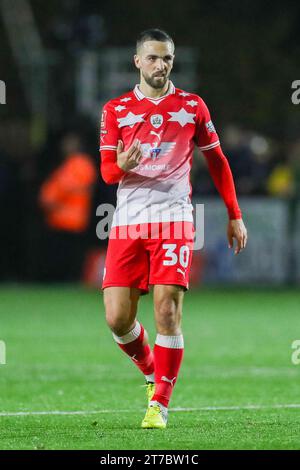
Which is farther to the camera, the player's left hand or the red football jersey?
the player's left hand

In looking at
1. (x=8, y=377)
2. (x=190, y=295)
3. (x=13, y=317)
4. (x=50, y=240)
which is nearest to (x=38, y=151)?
(x=50, y=240)

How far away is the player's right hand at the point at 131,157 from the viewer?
289 inches

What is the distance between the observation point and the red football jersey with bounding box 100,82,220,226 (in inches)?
303

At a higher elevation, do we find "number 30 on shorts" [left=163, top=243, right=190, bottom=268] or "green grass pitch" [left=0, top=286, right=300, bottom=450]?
"number 30 on shorts" [left=163, top=243, right=190, bottom=268]

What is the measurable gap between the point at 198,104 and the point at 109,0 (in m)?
22.4

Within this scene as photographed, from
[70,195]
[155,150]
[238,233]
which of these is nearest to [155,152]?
[155,150]

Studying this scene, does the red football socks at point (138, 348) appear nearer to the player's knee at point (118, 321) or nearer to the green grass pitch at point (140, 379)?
the player's knee at point (118, 321)

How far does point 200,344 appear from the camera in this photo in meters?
12.5

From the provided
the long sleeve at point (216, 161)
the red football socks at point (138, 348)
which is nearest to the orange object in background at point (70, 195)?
the red football socks at point (138, 348)

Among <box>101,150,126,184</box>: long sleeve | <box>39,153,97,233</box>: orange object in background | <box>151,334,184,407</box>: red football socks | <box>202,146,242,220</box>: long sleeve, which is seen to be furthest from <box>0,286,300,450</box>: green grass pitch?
<box>39,153,97,233</box>: orange object in background

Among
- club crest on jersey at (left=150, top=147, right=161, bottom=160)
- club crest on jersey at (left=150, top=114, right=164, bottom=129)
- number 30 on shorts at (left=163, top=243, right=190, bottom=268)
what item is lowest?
number 30 on shorts at (left=163, top=243, right=190, bottom=268)

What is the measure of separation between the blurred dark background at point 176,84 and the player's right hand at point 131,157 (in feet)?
39.8

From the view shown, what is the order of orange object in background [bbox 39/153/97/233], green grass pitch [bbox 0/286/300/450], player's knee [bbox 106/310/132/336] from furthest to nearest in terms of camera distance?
orange object in background [bbox 39/153/97/233] → player's knee [bbox 106/310/132/336] → green grass pitch [bbox 0/286/300/450]

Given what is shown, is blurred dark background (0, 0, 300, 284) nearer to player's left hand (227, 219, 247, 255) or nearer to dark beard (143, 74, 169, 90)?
player's left hand (227, 219, 247, 255)
